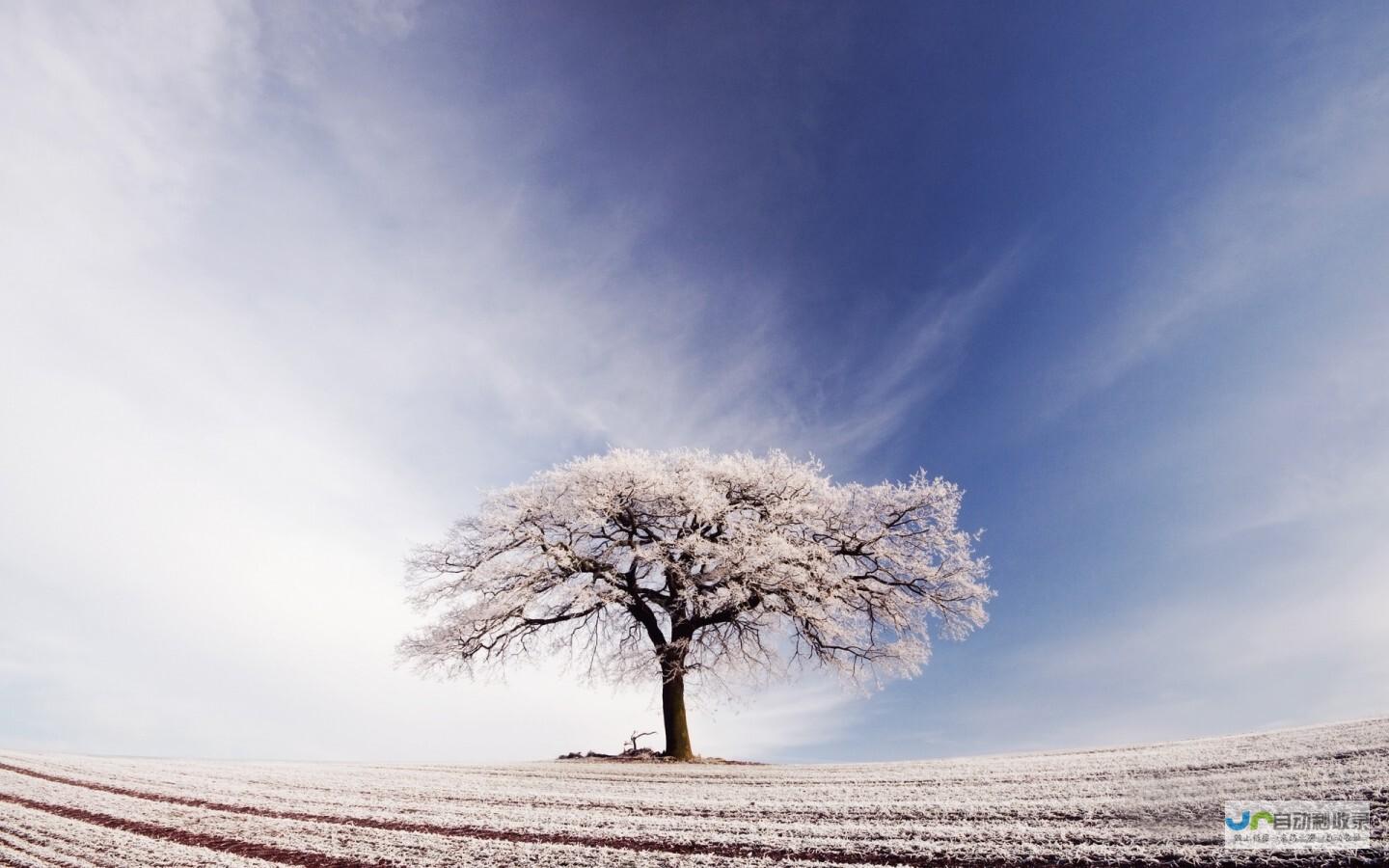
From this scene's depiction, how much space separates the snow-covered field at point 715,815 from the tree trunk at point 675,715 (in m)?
9.09

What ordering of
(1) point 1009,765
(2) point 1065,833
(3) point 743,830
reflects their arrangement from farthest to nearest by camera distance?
(1) point 1009,765 < (3) point 743,830 < (2) point 1065,833

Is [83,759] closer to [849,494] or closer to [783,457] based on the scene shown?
[783,457]

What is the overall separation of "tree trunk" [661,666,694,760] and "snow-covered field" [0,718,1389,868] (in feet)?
29.8

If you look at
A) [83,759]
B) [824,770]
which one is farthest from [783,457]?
[83,759]

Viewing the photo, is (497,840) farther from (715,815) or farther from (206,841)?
(206,841)

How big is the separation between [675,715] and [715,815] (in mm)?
15335

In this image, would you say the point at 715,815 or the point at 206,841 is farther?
the point at 715,815

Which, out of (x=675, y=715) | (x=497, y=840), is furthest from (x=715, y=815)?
(x=675, y=715)

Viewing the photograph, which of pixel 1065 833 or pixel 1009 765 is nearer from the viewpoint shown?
pixel 1065 833

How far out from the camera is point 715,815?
861cm

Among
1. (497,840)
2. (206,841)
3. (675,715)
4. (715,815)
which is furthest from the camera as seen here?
(675,715)

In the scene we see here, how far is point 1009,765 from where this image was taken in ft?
47.1

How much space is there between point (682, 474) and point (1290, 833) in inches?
774

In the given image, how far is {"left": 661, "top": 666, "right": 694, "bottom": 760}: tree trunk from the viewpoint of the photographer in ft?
74.3
